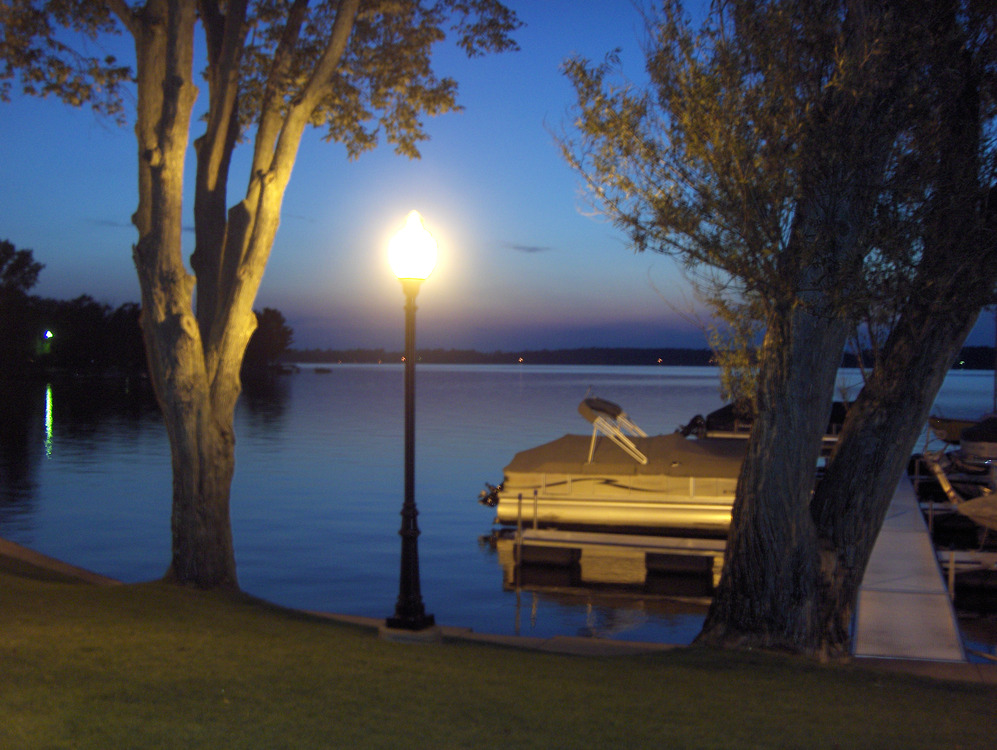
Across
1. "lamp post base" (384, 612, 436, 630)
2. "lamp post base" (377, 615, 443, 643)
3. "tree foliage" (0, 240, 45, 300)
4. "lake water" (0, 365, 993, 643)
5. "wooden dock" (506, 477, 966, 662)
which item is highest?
"tree foliage" (0, 240, 45, 300)

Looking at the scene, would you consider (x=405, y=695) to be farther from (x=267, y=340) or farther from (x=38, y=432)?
(x=267, y=340)

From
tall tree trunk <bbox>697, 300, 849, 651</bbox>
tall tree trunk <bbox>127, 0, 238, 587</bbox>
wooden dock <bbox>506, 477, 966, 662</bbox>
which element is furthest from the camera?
tall tree trunk <bbox>127, 0, 238, 587</bbox>

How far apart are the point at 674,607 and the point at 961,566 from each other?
12.6 ft

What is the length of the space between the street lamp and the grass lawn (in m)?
0.39

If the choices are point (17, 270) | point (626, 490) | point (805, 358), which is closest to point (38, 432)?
point (626, 490)

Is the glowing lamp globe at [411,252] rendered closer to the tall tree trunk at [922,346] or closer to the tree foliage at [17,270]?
the tall tree trunk at [922,346]

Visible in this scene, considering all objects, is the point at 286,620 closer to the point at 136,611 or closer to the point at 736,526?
the point at 136,611

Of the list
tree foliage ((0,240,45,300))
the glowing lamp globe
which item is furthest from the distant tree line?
the glowing lamp globe

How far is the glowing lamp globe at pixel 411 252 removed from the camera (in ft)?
25.7

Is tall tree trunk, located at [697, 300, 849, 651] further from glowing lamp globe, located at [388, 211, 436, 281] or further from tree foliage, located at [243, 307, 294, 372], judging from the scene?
tree foliage, located at [243, 307, 294, 372]

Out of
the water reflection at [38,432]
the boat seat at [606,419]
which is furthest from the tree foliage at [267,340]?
the boat seat at [606,419]

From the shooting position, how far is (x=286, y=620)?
334 inches

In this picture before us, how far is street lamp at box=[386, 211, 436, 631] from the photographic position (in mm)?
7742

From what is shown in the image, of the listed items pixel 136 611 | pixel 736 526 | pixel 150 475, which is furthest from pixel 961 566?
pixel 150 475
